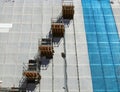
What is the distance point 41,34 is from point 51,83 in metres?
12.3

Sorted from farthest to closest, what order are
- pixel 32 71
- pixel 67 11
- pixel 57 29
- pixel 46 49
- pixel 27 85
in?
pixel 67 11, pixel 57 29, pixel 46 49, pixel 27 85, pixel 32 71

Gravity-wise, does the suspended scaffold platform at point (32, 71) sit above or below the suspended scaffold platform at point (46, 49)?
below

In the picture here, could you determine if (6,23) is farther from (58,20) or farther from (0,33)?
(58,20)

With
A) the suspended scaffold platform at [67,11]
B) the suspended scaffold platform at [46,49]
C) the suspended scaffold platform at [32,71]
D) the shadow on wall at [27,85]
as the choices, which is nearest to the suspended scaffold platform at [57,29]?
the suspended scaffold platform at [46,49]

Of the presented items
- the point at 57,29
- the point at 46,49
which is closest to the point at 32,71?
the point at 46,49

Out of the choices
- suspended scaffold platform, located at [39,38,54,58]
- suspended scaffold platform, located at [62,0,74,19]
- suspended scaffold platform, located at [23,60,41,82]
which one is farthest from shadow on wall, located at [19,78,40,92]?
suspended scaffold platform, located at [62,0,74,19]

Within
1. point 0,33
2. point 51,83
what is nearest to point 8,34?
point 0,33

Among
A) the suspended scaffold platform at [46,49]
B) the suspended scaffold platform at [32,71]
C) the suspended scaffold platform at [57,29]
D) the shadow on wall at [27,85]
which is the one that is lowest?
the shadow on wall at [27,85]

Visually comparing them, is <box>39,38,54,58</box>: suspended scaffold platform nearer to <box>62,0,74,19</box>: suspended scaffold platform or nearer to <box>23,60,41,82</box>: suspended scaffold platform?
<box>23,60,41,82</box>: suspended scaffold platform

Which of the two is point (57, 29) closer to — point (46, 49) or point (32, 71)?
point (46, 49)

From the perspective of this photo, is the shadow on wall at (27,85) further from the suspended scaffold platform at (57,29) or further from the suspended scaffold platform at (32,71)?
the suspended scaffold platform at (57,29)

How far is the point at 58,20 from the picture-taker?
63.5 meters

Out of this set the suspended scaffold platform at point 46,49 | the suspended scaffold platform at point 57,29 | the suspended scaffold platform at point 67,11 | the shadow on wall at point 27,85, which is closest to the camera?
the shadow on wall at point 27,85

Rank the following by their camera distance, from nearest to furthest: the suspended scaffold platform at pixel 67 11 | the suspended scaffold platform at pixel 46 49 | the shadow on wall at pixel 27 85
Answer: the shadow on wall at pixel 27 85, the suspended scaffold platform at pixel 46 49, the suspended scaffold platform at pixel 67 11
